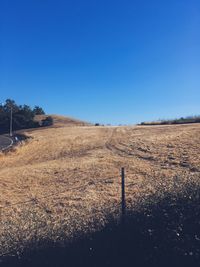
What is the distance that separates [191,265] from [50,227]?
4.09 meters

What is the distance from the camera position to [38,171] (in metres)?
21.4

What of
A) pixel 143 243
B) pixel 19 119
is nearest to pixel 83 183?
pixel 143 243

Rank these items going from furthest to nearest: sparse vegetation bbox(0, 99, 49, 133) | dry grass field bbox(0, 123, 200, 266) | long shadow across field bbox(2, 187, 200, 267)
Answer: sparse vegetation bbox(0, 99, 49, 133)
dry grass field bbox(0, 123, 200, 266)
long shadow across field bbox(2, 187, 200, 267)

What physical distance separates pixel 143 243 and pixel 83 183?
9.85 metres

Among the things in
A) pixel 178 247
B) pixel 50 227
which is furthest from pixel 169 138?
pixel 178 247

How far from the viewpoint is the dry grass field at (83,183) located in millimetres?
9688

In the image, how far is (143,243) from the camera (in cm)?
762

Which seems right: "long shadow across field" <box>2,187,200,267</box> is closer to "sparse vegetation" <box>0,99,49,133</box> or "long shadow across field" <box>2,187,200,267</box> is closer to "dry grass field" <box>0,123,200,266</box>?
"dry grass field" <box>0,123,200,266</box>

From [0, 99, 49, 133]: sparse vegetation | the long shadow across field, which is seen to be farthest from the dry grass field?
[0, 99, 49, 133]: sparse vegetation

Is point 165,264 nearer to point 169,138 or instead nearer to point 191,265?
point 191,265

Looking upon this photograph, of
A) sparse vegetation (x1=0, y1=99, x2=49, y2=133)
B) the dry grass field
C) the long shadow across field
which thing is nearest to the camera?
the long shadow across field

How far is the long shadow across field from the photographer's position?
7.18 metres

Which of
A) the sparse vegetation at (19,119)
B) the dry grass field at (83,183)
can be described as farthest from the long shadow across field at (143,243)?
the sparse vegetation at (19,119)

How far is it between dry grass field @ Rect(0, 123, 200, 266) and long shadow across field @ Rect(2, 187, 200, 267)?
1.50ft
